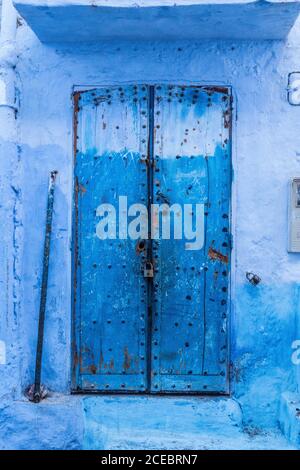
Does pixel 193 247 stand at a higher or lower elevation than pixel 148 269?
higher

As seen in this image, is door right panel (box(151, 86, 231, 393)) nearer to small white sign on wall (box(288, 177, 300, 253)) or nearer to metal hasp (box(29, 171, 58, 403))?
small white sign on wall (box(288, 177, 300, 253))

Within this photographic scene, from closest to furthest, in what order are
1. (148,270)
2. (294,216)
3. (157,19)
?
(157,19) < (294,216) < (148,270)

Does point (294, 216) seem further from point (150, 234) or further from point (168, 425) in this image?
point (168, 425)

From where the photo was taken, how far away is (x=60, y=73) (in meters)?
4.00

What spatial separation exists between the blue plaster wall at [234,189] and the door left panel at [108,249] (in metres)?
0.09

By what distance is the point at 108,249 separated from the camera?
400 cm

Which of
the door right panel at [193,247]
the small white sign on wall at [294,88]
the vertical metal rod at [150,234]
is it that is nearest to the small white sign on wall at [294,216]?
the door right panel at [193,247]

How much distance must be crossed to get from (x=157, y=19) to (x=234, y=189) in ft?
4.19

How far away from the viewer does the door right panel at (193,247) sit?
3945 millimetres

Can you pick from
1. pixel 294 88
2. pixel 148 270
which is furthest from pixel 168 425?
pixel 294 88

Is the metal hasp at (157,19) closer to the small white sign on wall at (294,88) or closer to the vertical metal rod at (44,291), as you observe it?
the small white sign on wall at (294,88)
